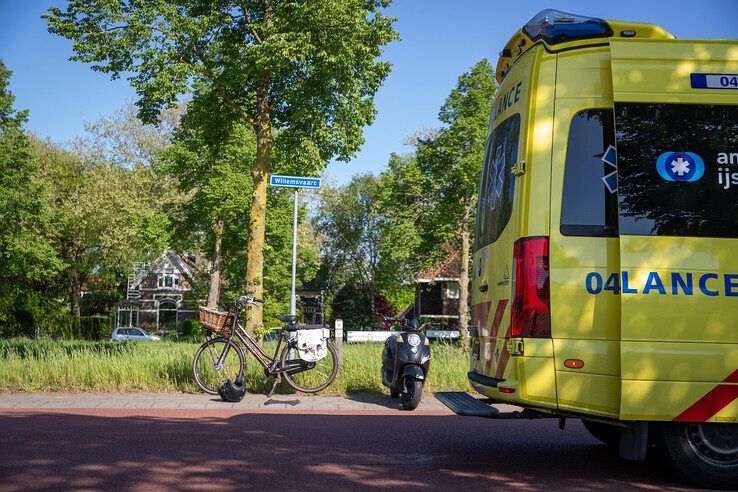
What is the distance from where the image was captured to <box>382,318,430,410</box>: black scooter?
958cm

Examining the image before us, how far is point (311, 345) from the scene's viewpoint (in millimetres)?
10312

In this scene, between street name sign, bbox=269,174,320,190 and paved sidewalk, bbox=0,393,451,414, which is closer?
paved sidewalk, bbox=0,393,451,414

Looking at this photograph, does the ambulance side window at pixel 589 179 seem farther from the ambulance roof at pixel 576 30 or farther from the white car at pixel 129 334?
the white car at pixel 129 334

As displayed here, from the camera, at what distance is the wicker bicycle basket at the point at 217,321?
10539mm

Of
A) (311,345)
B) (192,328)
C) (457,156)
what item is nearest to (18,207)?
(457,156)

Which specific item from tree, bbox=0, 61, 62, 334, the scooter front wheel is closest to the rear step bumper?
the scooter front wheel

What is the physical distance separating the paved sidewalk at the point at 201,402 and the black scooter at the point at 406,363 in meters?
0.21

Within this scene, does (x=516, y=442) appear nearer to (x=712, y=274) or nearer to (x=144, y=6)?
(x=712, y=274)

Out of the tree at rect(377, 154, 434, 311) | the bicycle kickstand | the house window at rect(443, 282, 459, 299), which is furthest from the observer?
the house window at rect(443, 282, 459, 299)

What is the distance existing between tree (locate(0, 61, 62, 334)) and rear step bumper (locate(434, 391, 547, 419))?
94.1 ft

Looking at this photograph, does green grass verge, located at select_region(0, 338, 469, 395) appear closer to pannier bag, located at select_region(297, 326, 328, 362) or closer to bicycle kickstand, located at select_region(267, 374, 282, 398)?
bicycle kickstand, located at select_region(267, 374, 282, 398)

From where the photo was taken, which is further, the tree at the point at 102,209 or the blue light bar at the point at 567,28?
the tree at the point at 102,209

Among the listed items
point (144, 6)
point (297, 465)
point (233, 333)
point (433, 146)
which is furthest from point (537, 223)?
point (433, 146)

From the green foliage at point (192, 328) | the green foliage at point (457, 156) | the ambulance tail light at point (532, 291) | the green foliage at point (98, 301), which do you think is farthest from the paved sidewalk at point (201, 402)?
the green foliage at point (98, 301)
